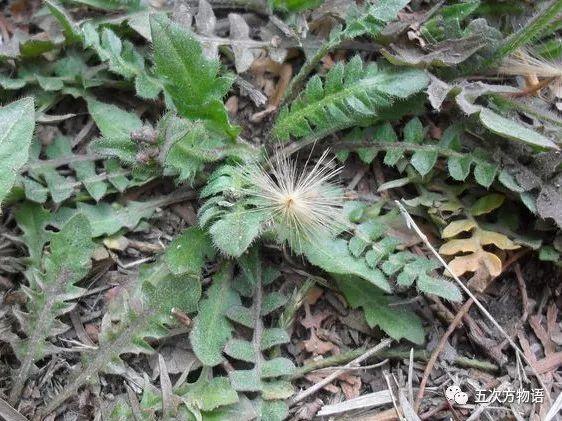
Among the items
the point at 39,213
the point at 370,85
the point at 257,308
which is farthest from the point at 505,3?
the point at 39,213

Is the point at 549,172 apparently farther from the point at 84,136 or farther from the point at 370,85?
the point at 84,136

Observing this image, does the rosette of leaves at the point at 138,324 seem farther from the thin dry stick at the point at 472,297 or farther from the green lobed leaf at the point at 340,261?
the thin dry stick at the point at 472,297

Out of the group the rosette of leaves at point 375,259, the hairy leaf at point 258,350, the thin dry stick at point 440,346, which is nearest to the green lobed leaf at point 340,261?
the rosette of leaves at point 375,259

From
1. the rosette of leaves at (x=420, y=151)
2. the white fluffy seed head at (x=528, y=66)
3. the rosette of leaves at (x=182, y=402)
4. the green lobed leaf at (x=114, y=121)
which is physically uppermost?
the white fluffy seed head at (x=528, y=66)

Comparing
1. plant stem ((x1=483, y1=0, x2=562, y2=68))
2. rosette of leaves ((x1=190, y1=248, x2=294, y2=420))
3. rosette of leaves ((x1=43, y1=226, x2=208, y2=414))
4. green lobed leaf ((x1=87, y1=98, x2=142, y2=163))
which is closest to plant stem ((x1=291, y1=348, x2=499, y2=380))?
rosette of leaves ((x1=190, y1=248, x2=294, y2=420))

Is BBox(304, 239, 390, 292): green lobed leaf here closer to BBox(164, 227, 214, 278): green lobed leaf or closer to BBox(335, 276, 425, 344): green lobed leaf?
BBox(335, 276, 425, 344): green lobed leaf

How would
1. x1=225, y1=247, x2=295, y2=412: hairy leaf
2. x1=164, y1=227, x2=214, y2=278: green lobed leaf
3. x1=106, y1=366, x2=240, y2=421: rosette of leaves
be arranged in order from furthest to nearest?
1. x1=164, y1=227, x2=214, y2=278: green lobed leaf
2. x1=225, y1=247, x2=295, y2=412: hairy leaf
3. x1=106, y1=366, x2=240, y2=421: rosette of leaves
